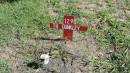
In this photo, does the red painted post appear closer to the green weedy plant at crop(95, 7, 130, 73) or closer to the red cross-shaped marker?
the red cross-shaped marker

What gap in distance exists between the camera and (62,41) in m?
4.25

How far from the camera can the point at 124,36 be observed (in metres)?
4.37

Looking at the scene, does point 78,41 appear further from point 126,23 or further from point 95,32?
point 126,23

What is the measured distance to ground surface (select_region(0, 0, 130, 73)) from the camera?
153 inches

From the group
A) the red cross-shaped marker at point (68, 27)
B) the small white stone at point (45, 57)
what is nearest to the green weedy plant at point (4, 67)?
the small white stone at point (45, 57)

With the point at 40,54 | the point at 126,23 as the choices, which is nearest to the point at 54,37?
the point at 40,54

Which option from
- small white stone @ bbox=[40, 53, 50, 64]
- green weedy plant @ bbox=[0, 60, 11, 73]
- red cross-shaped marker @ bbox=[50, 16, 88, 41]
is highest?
red cross-shaped marker @ bbox=[50, 16, 88, 41]

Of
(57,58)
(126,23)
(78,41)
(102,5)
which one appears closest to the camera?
(57,58)

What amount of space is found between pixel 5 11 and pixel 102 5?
144cm

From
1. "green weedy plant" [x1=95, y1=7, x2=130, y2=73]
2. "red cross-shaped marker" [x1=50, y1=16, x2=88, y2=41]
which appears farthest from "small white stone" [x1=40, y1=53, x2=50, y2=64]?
"green weedy plant" [x1=95, y1=7, x2=130, y2=73]

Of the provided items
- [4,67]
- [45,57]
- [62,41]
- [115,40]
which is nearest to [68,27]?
[62,41]

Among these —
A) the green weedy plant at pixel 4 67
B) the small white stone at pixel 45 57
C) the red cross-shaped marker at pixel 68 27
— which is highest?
the red cross-shaped marker at pixel 68 27

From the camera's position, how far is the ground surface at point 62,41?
153 inches

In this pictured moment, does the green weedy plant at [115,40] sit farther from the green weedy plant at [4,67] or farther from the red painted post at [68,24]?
the green weedy plant at [4,67]
